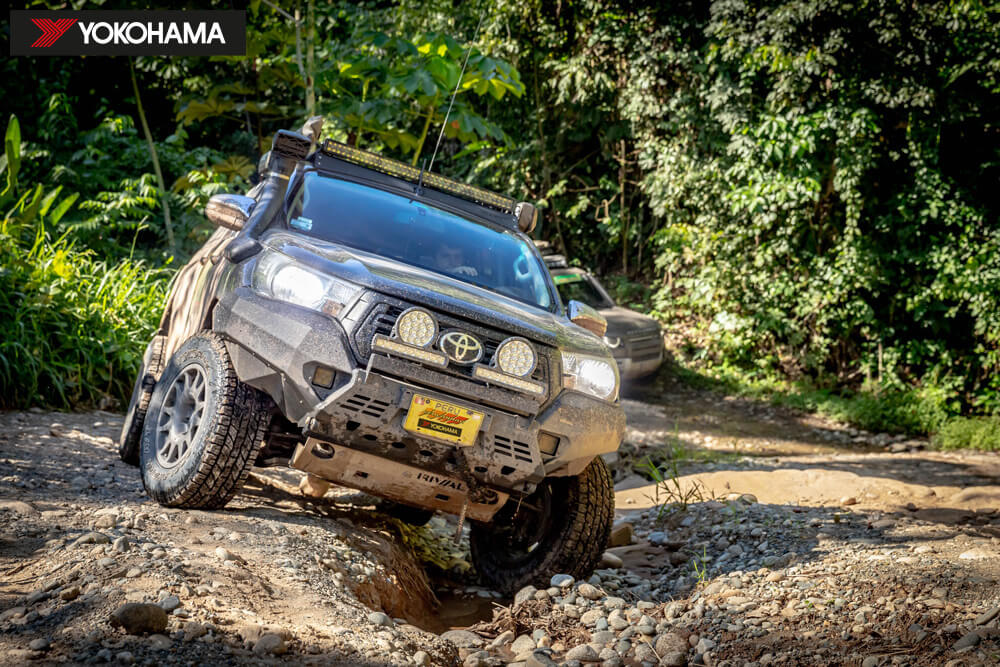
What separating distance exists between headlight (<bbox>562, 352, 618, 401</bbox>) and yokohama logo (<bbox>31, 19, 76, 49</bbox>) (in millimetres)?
9686

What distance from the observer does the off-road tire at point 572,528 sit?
13.8 ft

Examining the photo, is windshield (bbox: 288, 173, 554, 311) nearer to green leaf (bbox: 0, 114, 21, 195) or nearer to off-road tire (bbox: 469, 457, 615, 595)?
off-road tire (bbox: 469, 457, 615, 595)

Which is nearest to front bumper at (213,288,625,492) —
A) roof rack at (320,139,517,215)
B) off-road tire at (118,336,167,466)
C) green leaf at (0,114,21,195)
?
off-road tire at (118,336,167,466)

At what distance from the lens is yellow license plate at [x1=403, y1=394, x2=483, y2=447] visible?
3.45 metres

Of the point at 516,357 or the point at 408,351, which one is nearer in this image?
the point at 408,351

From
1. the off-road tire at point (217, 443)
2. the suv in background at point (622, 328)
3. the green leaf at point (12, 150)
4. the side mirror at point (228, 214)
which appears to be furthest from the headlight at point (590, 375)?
the suv in background at point (622, 328)

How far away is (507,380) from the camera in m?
→ 3.61

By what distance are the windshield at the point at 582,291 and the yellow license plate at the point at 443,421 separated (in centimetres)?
896

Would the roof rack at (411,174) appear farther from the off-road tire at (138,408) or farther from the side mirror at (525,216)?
the off-road tire at (138,408)

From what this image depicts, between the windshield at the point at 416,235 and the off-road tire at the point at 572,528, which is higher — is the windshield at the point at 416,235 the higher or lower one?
the higher one

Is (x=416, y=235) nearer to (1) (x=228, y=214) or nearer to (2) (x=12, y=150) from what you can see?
(1) (x=228, y=214)

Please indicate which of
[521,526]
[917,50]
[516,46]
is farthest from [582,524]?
[516,46]

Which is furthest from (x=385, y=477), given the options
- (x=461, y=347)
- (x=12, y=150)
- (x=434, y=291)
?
(x=12, y=150)

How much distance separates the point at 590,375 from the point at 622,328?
7.95 metres
